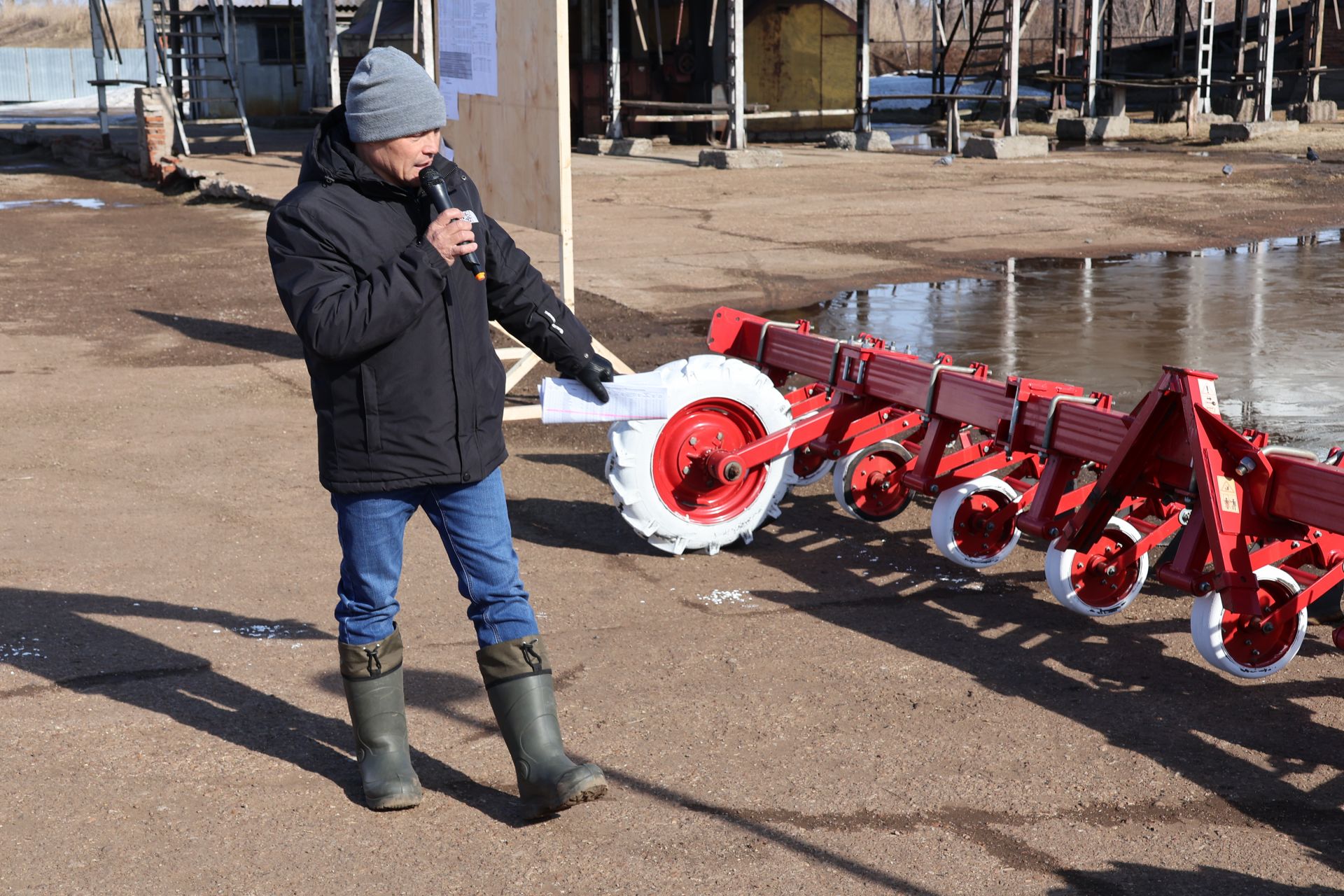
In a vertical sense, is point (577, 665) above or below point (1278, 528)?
below

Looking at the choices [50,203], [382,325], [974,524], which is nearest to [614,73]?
[50,203]

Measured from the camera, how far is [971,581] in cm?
522

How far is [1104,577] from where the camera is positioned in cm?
471

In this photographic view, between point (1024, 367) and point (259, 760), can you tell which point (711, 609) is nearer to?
point (259, 760)

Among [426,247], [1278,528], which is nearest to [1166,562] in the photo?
[1278,528]

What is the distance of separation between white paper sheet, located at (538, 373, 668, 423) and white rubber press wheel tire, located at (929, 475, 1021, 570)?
1088 millimetres

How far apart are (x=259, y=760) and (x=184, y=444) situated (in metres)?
3.75

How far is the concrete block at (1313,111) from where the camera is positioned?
31953mm

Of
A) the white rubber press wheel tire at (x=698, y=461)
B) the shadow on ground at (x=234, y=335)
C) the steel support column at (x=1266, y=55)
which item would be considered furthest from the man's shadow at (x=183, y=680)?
the steel support column at (x=1266, y=55)

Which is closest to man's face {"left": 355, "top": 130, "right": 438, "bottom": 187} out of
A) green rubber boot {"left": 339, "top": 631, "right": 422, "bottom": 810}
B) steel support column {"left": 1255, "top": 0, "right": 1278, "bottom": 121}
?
green rubber boot {"left": 339, "top": 631, "right": 422, "bottom": 810}

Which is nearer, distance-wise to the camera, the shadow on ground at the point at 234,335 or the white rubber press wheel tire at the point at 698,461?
the white rubber press wheel tire at the point at 698,461

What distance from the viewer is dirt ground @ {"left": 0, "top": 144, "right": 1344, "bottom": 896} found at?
10.9 ft

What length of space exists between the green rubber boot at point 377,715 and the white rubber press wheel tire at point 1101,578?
2.17 m

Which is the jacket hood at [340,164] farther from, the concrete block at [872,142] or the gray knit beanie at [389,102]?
the concrete block at [872,142]
